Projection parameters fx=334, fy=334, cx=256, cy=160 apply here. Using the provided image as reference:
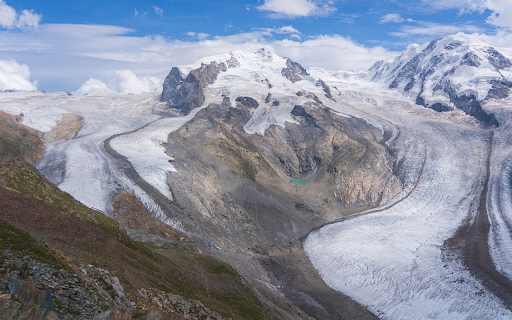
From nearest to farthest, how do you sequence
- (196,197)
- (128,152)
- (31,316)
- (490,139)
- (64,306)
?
(31,316) → (64,306) → (196,197) → (128,152) → (490,139)

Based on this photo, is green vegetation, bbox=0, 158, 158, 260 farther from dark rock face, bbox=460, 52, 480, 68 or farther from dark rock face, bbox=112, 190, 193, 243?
dark rock face, bbox=460, 52, 480, 68

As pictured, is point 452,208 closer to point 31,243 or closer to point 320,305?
point 320,305

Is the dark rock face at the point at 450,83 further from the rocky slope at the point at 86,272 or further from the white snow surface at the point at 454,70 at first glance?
the rocky slope at the point at 86,272

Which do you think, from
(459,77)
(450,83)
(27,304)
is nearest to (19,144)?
(27,304)

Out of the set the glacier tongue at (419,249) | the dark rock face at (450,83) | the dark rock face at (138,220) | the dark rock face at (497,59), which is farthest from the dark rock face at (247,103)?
the dark rock face at (497,59)

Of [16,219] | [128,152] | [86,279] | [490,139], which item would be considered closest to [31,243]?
[86,279]

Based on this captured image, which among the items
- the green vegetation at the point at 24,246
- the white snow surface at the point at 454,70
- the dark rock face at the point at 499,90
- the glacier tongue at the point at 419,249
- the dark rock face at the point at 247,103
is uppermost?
the white snow surface at the point at 454,70
